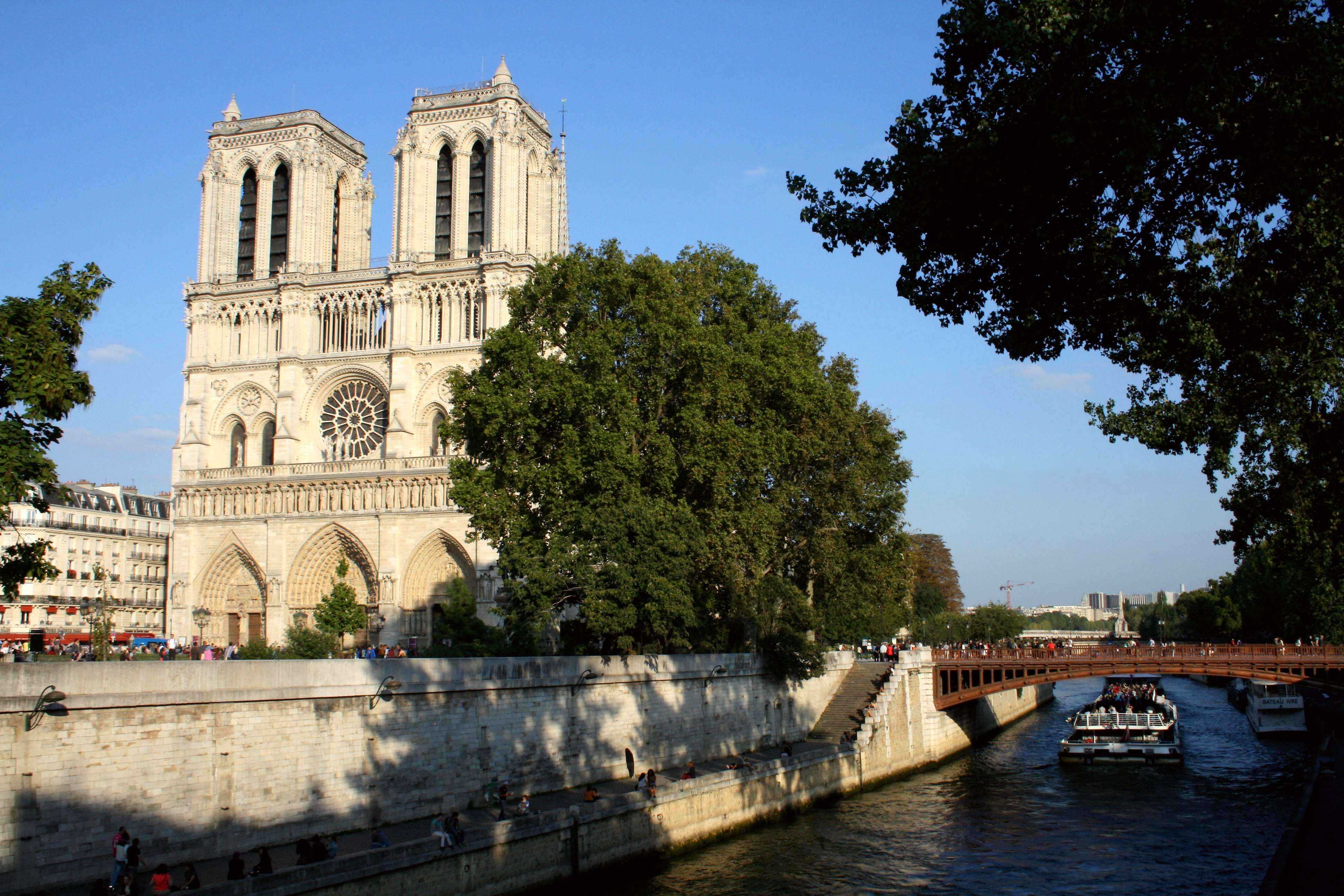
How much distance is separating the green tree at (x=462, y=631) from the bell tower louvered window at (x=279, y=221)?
17.5 m

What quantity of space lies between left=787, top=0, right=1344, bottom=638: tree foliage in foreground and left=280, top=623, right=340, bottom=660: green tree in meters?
22.5

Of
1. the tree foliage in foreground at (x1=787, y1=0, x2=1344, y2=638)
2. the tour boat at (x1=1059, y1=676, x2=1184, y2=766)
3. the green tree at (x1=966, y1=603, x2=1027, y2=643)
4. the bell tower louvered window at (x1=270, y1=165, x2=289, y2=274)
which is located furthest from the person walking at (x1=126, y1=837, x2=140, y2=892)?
the green tree at (x1=966, y1=603, x2=1027, y2=643)

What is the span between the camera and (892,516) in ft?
119

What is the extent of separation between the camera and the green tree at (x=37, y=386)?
611 inches

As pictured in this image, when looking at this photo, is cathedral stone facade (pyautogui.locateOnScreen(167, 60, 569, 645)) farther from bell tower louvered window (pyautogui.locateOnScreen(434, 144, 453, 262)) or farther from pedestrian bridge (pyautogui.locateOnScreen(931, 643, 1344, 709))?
pedestrian bridge (pyautogui.locateOnScreen(931, 643, 1344, 709))

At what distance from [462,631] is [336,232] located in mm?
24485

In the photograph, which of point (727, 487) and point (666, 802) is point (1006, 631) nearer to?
point (727, 487)

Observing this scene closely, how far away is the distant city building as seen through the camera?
4884 centimetres

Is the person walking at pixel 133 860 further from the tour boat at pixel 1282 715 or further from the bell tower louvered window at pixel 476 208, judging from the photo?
the tour boat at pixel 1282 715

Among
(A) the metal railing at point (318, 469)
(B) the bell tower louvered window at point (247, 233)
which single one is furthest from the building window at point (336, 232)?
(A) the metal railing at point (318, 469)

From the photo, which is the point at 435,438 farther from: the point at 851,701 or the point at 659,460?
the point at 659,460

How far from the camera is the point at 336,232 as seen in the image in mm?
54938

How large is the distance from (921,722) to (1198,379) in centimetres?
2264

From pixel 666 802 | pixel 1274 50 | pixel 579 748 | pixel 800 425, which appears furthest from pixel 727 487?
pixel 1274 50
